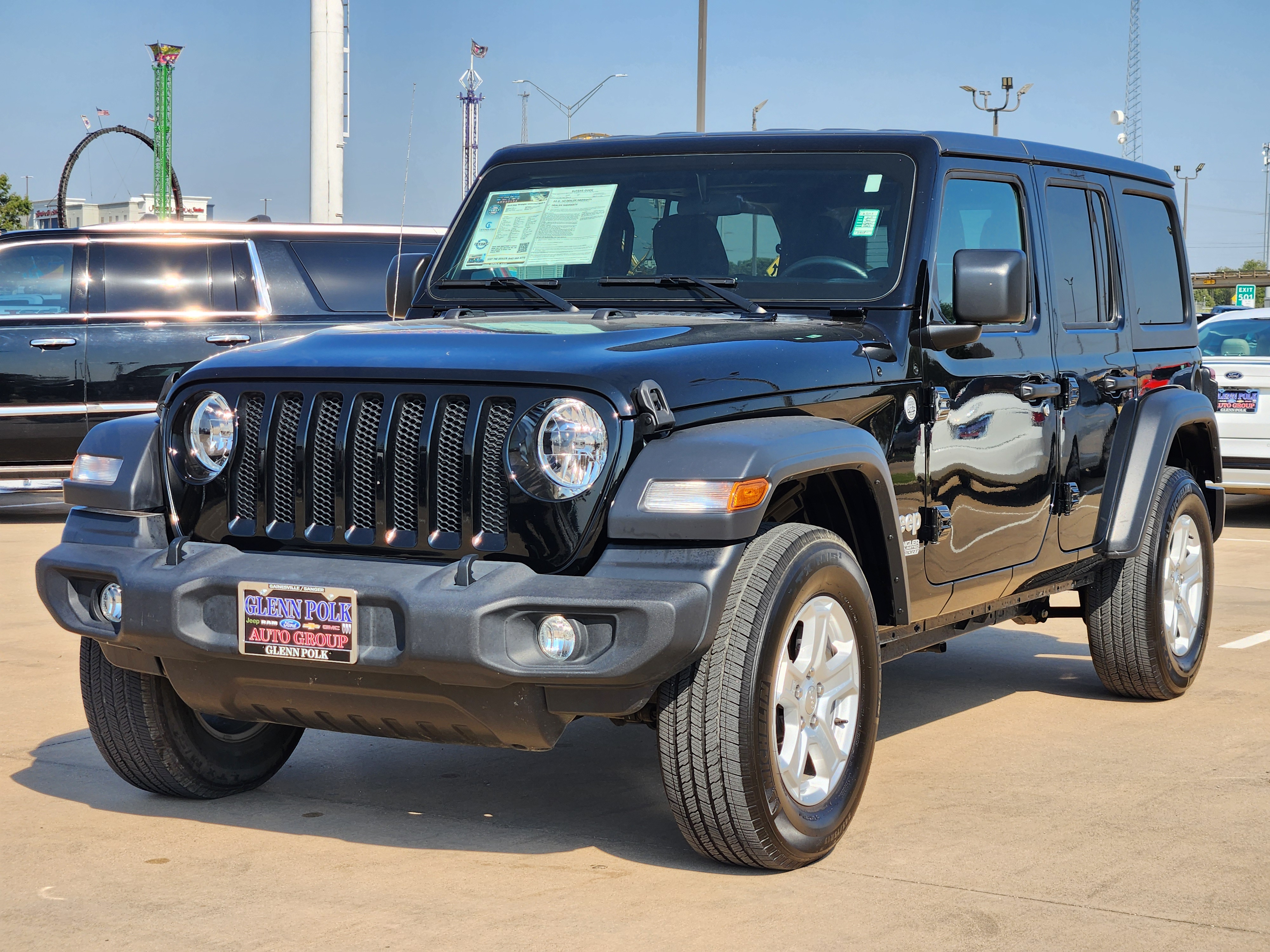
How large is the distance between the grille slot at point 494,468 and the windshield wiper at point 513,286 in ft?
3.24

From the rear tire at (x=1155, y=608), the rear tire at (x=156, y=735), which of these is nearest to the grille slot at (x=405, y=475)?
the rear tire at (x=156, y=735)

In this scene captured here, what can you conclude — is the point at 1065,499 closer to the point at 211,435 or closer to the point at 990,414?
the point at 990,414

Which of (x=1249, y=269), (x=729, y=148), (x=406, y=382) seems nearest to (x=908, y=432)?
(x=729, y=148)

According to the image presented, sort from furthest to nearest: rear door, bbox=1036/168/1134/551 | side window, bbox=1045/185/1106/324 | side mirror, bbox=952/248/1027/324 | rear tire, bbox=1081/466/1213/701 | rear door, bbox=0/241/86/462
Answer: rear door, bbox=0/241/86/462, rear tire, bbox=1081/466/1213/701, side window, bbox=1045/185/1106/324, rear door, bbox=1036/168/1134/551, side mirror, bbox=952/248/1027/324

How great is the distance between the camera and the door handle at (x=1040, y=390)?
5375mm

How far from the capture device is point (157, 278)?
A: 11695 mm

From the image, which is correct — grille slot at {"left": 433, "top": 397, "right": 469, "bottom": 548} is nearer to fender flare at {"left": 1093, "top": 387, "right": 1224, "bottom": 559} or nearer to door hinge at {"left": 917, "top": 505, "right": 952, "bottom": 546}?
door hinge at {"left": 917, "top": 505, "right": 952, "bottom": 546}

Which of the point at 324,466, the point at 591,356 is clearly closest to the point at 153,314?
the point at 324,466

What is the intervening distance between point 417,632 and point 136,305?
8659mm

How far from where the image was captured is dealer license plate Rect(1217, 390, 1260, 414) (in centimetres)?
1212

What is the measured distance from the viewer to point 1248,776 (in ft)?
17.1

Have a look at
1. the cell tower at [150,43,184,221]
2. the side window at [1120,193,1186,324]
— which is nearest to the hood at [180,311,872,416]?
the side window at [1120,193,1186,324]

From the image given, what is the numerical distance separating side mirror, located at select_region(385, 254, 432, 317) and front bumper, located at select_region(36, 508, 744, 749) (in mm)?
1575

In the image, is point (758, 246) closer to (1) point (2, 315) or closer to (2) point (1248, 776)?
(2) point (1248, 776)
